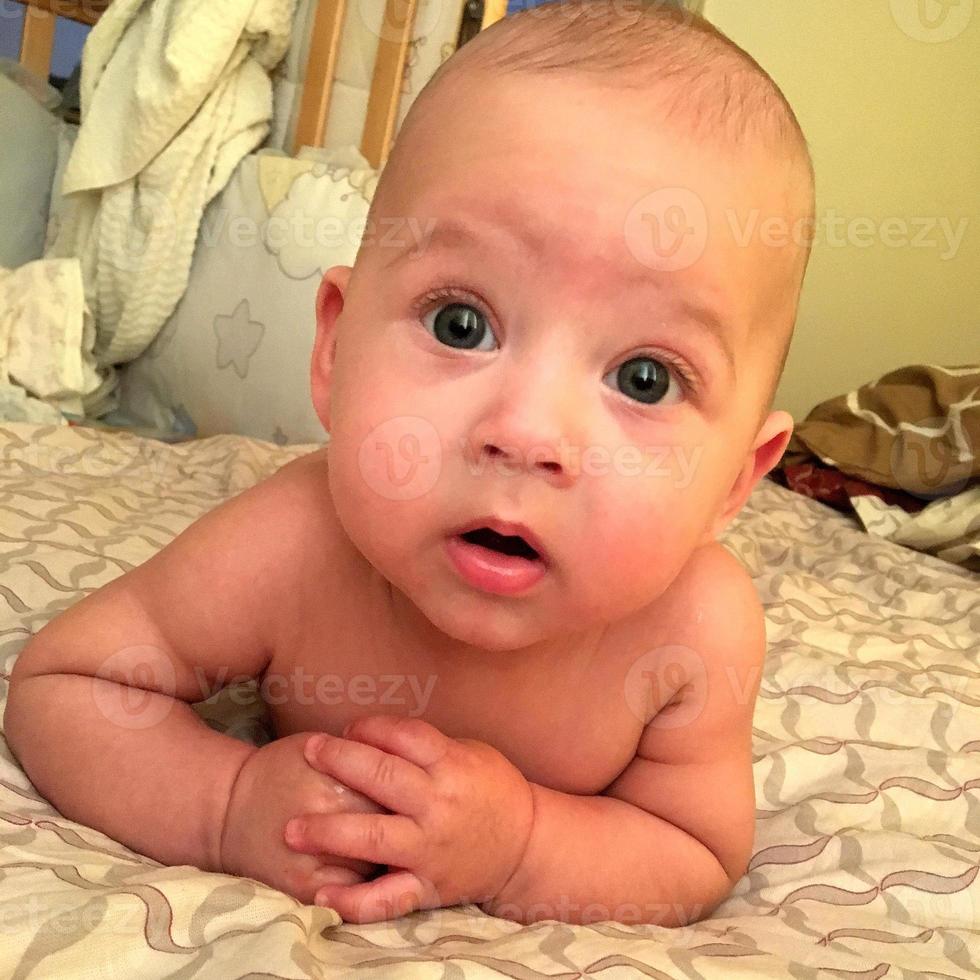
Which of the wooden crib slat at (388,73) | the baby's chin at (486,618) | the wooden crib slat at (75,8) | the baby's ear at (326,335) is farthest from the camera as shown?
the wooden crib slat at (75,8)

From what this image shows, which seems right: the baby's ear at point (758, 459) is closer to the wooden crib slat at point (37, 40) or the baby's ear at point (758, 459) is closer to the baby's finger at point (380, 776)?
the baby's finger at point (380, 776)

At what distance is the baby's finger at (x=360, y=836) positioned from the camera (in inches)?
20.4

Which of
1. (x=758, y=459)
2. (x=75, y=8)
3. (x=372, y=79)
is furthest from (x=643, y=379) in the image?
(x=75, y=8)

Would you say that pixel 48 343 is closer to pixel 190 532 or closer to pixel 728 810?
pixel 190 532

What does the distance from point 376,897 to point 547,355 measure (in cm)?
29

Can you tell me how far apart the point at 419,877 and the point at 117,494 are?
729 mm

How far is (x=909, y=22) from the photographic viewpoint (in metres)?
2.45

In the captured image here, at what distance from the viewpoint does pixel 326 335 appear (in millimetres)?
671

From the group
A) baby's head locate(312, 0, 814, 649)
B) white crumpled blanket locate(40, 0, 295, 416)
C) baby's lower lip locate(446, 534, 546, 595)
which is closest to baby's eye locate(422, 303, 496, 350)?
baby's head locate(312, 0, 814, 649)

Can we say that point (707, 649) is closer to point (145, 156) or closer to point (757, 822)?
point (757, 822)

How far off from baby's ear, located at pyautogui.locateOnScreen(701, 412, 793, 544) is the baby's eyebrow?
106 mm

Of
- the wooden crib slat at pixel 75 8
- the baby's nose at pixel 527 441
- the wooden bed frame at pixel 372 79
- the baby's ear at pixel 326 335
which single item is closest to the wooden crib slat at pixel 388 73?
the wooden bed frame at pixel 372 79

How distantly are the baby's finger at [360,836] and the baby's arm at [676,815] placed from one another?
0.09 m

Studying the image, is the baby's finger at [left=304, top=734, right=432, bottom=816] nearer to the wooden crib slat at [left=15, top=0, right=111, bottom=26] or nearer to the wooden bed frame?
the wooden bed frame
